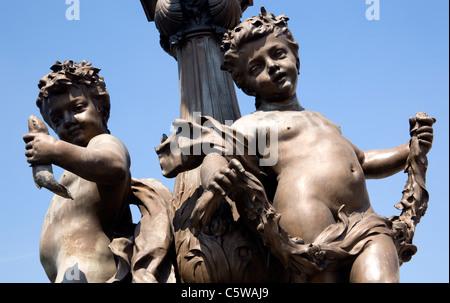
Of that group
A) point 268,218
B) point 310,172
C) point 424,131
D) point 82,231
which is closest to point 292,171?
point 310,172

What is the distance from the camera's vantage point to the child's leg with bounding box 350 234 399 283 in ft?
19.0

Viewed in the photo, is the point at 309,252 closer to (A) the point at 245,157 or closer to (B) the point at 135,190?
(A) the point at 245,157

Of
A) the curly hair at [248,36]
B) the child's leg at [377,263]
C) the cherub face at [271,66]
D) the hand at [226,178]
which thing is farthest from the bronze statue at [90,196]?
the child's leg at [377,263]

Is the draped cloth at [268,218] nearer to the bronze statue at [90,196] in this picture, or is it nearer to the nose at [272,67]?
the bronze statue at [90,196]

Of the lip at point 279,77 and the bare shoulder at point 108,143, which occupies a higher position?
the lip at point 279,77

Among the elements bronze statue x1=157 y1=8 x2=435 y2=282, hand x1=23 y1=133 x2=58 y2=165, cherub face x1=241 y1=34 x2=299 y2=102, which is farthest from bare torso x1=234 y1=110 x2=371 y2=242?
hand x1=23 y1=133 x2=58 y2=165

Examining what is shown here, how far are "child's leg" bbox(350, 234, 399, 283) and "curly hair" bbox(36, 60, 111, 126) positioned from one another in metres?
2.55

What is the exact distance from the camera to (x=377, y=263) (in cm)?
588

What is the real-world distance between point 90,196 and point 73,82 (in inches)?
38.6

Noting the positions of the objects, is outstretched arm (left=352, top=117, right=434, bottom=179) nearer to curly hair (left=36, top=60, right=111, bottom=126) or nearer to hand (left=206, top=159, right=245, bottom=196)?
hand (left=206, top=159, right=245, bottom=196)

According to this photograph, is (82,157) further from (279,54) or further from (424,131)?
(424,131)

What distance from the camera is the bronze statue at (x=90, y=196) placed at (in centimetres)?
629
